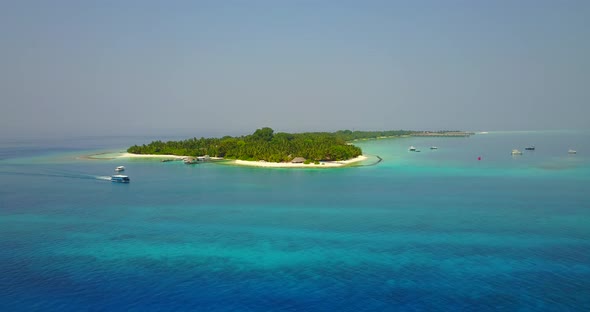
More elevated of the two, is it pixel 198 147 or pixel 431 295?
pixel 198 147

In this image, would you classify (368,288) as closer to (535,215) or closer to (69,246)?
(69,246)

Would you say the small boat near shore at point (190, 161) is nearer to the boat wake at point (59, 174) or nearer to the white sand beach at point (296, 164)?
the white sand beach at point (296, 164)

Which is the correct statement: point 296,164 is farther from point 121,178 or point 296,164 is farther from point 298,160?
point 121,178

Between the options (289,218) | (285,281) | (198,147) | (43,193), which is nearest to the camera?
(285,281)

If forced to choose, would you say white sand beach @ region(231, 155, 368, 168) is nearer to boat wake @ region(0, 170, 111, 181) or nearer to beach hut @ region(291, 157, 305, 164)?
beach hut @ region(291, 157, 305, 164)

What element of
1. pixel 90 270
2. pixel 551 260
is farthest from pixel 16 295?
pixel 551 260

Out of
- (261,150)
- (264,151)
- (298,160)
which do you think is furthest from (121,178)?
(261,150)

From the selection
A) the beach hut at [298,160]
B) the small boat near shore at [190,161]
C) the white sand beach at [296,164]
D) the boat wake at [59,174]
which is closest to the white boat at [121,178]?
the boat wake at [59,174]

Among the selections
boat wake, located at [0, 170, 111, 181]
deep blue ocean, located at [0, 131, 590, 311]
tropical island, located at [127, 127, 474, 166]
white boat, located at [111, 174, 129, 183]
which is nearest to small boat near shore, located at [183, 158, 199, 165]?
tropical island, located at [127, 127, 474, 166]
